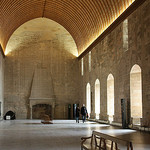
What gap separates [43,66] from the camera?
32.0m

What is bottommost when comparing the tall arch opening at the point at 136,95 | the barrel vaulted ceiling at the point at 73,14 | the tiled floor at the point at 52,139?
the tiled floor at the point at 52,139

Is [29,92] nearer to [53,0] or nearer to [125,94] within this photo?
[53,0]

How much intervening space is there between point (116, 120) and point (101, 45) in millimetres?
6741

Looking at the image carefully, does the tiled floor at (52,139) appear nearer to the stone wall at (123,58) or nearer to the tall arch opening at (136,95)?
the tall arch opening at (136,95)

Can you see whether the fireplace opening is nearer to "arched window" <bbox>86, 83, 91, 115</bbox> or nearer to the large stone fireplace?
the large stone fireplace

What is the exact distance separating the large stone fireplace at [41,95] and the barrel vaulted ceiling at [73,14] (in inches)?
188

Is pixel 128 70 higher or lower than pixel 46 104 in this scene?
higher

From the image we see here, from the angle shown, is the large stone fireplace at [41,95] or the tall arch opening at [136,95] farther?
the large stone fireplace at [41,95]

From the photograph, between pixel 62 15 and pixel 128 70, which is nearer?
pixel 128 70

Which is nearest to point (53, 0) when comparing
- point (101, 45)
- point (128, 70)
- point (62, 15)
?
point (62, 15)

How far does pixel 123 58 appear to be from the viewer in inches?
710

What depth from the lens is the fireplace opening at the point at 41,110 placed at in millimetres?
31500

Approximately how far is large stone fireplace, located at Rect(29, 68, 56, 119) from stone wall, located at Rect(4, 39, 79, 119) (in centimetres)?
53

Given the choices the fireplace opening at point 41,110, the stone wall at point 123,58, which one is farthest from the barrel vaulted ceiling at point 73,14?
the fireplace opening at point 41,110
